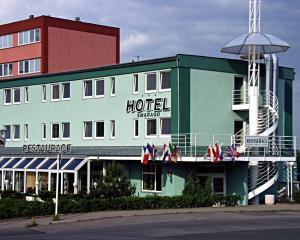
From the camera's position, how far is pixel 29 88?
4584cm

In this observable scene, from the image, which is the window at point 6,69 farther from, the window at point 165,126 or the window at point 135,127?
the window at point 165,126

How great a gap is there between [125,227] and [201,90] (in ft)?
46.0

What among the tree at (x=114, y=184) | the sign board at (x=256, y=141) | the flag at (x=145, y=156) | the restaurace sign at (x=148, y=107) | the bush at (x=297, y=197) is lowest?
the bush at (x=297, y=197)

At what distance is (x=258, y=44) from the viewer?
117 feet

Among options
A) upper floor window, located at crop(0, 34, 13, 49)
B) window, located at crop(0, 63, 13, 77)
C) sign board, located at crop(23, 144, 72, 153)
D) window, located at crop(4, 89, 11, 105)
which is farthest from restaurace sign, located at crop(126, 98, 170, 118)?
upper floor window, located at crop(0, 34, 13, 49)

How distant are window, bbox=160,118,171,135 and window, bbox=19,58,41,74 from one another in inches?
1089

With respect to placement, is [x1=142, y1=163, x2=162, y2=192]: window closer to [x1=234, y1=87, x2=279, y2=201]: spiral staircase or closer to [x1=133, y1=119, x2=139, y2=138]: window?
[x1=133, y1=119, x2=139, y2=138]: window

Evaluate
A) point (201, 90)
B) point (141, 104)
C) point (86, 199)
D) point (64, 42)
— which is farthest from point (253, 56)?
point (64, 42)

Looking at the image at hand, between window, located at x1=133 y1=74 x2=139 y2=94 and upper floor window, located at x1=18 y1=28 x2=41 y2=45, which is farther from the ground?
upper floor window, located at x1=18 y1=28 x2=41 y2=45

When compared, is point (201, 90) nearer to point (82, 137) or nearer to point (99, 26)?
point (82, 137)

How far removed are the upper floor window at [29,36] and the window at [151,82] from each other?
26.9 meters

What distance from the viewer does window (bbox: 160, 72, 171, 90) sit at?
3650 cm

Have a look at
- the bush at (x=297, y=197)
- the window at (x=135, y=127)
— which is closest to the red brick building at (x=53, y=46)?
the window at (x=135, y=127)

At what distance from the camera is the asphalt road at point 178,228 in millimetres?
20797
